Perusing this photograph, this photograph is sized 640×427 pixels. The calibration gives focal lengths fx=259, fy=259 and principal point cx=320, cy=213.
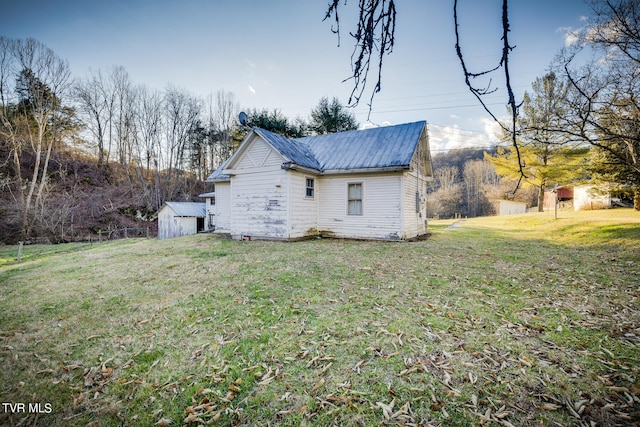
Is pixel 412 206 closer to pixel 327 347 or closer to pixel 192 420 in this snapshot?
pixel 327 347

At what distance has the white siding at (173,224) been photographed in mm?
18734

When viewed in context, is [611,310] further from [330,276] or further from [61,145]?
[61,145]

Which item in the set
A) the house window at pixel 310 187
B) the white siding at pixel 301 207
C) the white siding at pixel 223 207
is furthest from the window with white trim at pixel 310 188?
the white siding at pixel 223 207

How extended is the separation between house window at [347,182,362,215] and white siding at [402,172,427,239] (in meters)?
1.93

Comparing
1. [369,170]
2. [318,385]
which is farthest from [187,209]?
[318,385]

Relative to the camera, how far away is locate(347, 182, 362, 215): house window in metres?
11.8

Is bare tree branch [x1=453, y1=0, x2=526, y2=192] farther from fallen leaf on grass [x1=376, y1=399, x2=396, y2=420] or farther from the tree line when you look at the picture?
the tree line

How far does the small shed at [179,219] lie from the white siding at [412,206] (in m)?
15.5

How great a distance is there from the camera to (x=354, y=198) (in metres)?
11.9

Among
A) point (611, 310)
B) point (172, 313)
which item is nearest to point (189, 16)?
point (172, 313)

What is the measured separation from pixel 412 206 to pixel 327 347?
1029 centimetres

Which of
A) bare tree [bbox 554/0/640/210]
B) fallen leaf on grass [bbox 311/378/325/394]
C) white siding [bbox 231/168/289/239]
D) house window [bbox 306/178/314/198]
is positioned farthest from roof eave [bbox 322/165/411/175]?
fallen leaf on grass [bbox 311/378/325/394]

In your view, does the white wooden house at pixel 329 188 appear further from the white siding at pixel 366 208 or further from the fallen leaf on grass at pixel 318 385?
the fallen leaf on grass at pixel 318 385

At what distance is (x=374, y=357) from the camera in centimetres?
315
